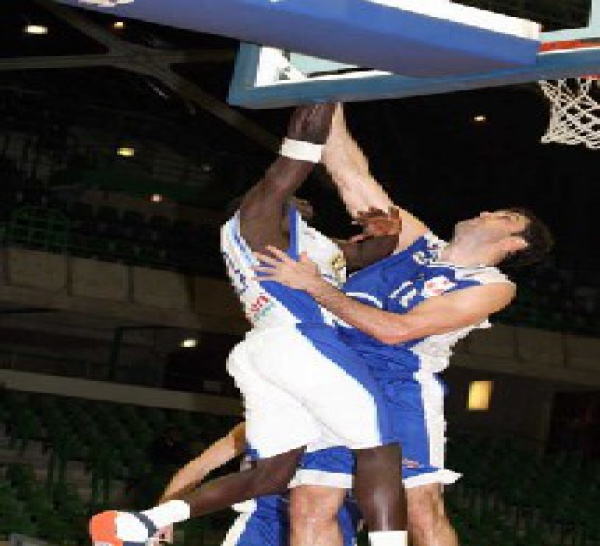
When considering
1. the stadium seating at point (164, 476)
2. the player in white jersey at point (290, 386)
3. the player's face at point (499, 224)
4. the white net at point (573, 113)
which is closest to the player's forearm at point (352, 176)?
the player's face at point (499, 224)

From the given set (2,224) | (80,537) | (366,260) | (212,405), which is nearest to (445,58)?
(366,260)

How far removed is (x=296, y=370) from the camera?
549 cm

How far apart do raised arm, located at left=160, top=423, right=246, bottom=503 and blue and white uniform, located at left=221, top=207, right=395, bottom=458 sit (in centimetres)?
56

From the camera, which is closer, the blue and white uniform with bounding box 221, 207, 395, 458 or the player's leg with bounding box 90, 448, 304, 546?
the player's leg with bounding box 90, 448, 304, 546

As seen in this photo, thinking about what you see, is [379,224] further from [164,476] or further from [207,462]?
[164,476]

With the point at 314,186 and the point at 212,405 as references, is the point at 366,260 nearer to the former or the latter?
the point at 212,405

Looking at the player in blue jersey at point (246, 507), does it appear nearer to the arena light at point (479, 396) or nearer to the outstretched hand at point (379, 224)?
the outstretched hand at point (379, 224)

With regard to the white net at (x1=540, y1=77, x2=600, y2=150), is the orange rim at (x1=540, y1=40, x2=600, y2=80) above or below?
below

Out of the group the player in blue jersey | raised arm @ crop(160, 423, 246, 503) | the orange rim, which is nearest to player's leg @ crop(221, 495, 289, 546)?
the player in blue jersey

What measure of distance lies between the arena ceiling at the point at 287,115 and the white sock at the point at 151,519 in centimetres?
1803

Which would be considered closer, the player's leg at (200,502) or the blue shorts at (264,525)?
the player's leg at (200,502)

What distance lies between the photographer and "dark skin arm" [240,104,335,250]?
522cm

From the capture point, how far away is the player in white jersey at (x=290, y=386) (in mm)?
5277

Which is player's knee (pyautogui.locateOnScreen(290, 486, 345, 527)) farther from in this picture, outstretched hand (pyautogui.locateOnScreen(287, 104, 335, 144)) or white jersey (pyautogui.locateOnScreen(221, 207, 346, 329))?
outstretched hand (pyautogui.locateOnScreen(287, 104, 335, 144))
